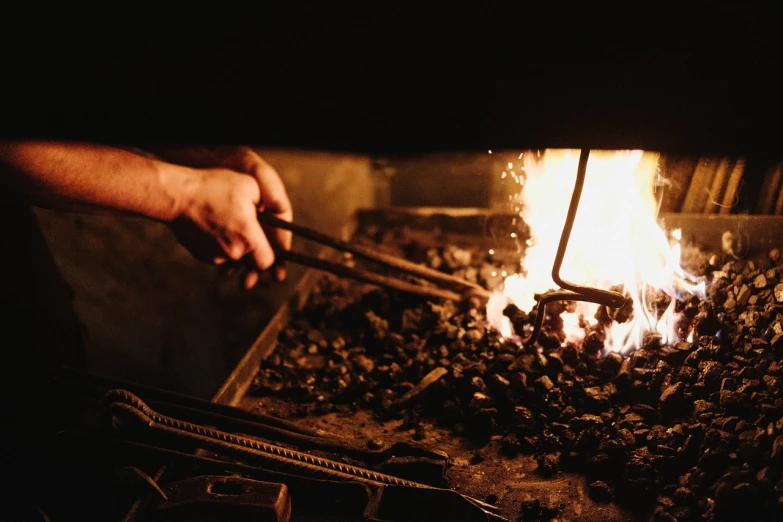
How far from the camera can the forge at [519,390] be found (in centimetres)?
216

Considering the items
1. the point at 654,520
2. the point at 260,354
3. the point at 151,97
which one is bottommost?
the point at 654,520

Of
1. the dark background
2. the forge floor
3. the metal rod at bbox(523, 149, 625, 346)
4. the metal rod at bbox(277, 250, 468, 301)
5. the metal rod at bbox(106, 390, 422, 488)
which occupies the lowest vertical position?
the metal rod at bbox(106, 390, 422, 488)

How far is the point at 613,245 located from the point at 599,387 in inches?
34.2

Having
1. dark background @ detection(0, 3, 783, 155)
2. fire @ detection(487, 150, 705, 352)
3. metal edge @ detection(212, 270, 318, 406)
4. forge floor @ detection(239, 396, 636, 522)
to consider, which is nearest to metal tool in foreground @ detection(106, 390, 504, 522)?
forge floor @ detection(239, 396, 636, 522)

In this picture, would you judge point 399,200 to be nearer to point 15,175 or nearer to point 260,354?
point 260,354

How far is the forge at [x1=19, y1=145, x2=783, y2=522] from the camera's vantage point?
85.0 inches

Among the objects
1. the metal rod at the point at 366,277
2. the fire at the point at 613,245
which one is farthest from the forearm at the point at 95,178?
the fire at the point at 613,245

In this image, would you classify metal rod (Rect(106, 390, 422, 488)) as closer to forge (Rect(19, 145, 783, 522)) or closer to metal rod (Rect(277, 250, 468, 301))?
forge (Rect(19, 145, 783, 522))

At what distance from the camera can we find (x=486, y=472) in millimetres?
2434

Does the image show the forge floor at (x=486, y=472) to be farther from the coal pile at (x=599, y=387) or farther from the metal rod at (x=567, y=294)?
the metal rod at (x=567, y=294)

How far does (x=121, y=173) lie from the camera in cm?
299

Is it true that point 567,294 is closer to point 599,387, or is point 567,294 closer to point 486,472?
point 599,387

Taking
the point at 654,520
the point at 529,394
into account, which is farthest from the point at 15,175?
the point at 654,520

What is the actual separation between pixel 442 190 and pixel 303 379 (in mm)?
3798
